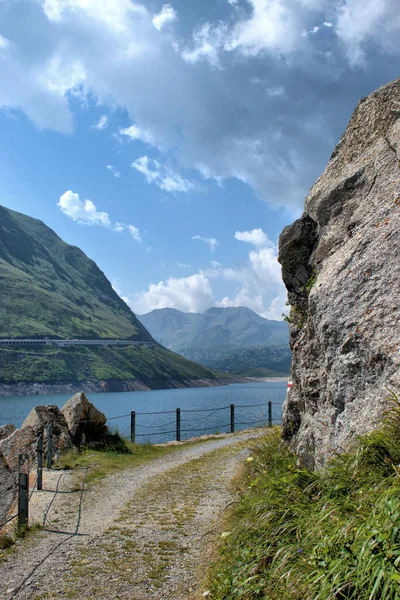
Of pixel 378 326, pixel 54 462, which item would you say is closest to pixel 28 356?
pixel 54 462

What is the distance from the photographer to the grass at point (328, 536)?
293cm

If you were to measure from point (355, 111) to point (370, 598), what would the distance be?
27.2 ft

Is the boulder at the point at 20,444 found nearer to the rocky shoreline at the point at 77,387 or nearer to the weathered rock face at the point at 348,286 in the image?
the weathered rock face at the point at 348,286

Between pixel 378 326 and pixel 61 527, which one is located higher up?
pixel 378 326

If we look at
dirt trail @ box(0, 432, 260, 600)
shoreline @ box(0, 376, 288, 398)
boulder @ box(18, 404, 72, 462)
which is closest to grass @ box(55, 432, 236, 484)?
boulder @ box(18, 404, 72, 462)

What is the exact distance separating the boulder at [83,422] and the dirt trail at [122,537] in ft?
11.4

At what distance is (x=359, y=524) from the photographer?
3486mm

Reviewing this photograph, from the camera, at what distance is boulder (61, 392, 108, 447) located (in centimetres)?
1611

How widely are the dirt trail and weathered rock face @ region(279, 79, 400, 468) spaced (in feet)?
7.90

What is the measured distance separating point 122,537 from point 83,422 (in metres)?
9.33

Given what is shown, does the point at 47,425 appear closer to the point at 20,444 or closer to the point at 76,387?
the point at 20,444

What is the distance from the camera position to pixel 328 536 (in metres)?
3.63

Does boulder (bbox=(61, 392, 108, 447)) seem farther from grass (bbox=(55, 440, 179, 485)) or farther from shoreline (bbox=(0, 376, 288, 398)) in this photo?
shoreline (bbox=(0, 376, 288, 398))

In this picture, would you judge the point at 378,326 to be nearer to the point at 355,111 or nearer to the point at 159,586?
the point at 159,586
